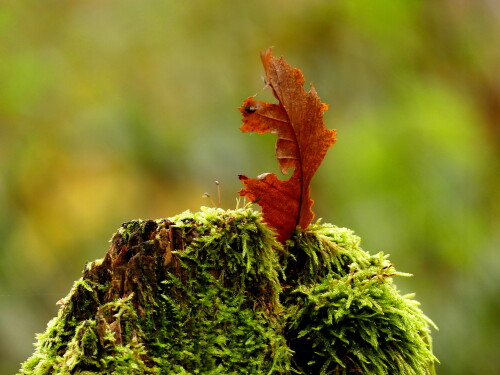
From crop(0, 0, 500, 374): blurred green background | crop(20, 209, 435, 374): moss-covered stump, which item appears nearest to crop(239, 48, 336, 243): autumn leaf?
crop(20, 209, 435, 374): moss-covered stump

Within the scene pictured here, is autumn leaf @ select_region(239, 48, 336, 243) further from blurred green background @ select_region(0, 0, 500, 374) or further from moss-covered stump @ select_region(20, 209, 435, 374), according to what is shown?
blurred green background @ select_region(0, 0, 500, 374)

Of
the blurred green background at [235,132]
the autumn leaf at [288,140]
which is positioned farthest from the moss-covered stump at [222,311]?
the blurred green background at [235,132]

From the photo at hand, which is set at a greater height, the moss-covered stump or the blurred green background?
the blurred green background

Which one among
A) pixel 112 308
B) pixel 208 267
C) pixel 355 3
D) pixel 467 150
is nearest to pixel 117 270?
pixel 112 308

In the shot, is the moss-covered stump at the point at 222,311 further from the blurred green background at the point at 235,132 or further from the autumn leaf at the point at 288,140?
the blurred green background at the point at 235,132

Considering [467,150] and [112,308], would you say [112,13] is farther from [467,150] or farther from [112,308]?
[112,308]

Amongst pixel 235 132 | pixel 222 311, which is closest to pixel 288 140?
pixel 222 311

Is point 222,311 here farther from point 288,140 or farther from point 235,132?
point 235,132
